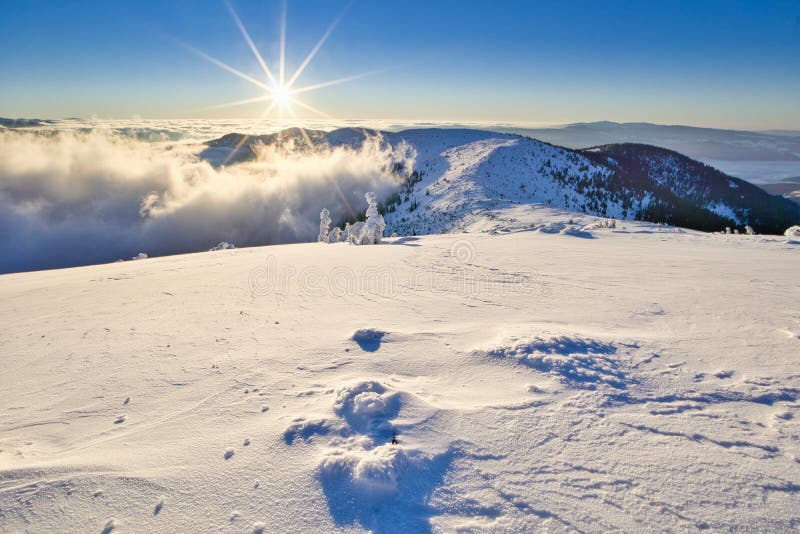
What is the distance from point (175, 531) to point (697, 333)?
20.4 ft

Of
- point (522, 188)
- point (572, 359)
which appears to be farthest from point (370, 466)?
point (522, 188)

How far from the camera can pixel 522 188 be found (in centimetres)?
6881

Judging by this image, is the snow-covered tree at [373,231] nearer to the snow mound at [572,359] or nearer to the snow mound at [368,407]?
the snow mound at [572,359]

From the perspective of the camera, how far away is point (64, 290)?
30.1 ft

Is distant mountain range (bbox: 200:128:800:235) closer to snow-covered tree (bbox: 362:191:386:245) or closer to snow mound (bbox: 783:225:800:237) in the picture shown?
snow-covered tree (bbox: 362:191:386:245)

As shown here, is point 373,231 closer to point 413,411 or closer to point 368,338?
point 368,338

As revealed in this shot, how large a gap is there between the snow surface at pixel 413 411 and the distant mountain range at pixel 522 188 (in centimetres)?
4383

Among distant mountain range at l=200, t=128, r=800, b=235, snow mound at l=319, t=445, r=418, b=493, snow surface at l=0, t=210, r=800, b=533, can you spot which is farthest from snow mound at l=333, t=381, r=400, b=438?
distant mountain range at l=200, t=128, r=800, b=235

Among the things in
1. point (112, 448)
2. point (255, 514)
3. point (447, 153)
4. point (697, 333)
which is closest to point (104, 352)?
point (112, 448)

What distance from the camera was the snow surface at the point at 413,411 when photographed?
2.41 meters

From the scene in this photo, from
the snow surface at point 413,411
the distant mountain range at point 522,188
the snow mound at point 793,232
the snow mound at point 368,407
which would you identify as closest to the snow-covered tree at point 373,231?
the snow surface at point 413,411

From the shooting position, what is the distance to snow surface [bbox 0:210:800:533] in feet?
7.90

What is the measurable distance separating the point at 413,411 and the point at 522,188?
2819 inches

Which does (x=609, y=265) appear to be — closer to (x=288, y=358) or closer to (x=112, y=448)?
(x=288, y=358)
